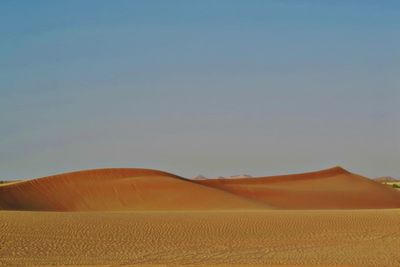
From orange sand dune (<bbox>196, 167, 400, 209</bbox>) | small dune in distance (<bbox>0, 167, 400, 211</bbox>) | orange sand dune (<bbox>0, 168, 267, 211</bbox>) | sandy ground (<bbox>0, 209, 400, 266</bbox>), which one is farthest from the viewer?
→ orange sand dune (<bbox>196, 167, 400, 209</bbox>)

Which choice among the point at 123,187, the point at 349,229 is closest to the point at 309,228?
the point at 349,229

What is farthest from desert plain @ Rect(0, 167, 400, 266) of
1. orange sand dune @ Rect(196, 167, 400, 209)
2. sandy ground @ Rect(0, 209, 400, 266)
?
orange sand dune @ Rect(196, 167, 400, 209)

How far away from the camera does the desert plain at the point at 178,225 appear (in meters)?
20.4

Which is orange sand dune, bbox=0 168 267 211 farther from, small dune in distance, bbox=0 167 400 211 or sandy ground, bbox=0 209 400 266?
sandy ground, bbox=0 209 400 266

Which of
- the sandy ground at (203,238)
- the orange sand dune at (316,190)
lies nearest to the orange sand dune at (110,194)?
the orange sand dune at (316,190)

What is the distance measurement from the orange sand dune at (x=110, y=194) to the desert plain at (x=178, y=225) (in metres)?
0.06

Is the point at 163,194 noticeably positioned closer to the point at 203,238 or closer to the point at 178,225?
the point at 178,225

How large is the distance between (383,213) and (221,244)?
33.6ft

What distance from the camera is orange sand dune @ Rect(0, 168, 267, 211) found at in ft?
130

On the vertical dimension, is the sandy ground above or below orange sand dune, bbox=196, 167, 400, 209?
below

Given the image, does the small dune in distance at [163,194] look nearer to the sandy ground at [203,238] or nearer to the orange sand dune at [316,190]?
the orange sand dune at [316,190]

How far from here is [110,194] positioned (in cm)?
4119

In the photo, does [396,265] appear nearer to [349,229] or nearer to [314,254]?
[314,254]

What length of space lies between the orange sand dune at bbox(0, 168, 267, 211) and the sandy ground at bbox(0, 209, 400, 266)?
1002 cm
